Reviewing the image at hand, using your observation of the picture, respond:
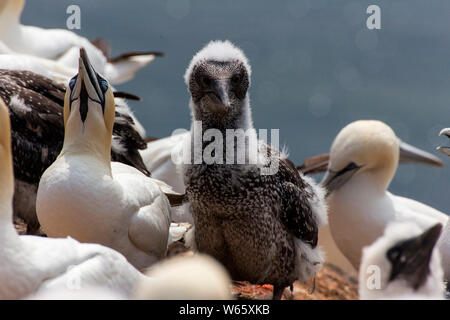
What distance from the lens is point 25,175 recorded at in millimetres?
4508

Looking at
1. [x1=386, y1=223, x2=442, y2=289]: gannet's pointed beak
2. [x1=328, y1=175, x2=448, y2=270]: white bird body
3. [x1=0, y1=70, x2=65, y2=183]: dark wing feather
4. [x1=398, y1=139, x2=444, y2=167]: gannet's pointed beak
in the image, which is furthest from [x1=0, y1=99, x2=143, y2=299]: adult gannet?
[x1=398, y1=139, x2=444, y2=167]: gannet's pointed beak

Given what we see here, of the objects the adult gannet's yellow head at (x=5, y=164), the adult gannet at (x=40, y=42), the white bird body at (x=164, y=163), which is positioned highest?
the adult gannet at (x=40, y=42)

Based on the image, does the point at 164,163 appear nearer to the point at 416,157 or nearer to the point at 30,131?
the point at 30,131

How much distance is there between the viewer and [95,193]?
3.58 meters

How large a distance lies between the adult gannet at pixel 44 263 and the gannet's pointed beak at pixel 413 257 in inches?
42.5

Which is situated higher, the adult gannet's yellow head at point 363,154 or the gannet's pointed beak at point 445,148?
the gannet's pointed beak at point 445,148

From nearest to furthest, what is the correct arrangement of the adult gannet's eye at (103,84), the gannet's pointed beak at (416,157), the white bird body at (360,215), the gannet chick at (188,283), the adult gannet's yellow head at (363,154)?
the gannet chick at (188,283) → the adult gannet's eye at (103,84) → the white bird body at (360,215) → the adult gannet's yellow head at (363,154) → the gannet's pointed beak at (416,157)

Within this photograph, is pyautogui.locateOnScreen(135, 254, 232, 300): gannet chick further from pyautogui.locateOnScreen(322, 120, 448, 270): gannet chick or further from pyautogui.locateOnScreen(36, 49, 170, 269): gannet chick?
pyautogui.locateOnScreen(322, 120, 448, 270): gannet chick

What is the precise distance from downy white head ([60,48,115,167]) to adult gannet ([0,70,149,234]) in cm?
77

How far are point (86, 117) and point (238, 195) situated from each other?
36.2 inches

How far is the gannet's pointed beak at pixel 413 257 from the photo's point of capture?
2684mm

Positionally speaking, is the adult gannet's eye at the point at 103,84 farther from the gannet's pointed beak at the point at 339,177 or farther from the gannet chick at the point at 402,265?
the gannet's pointed beak at the point at 339,177

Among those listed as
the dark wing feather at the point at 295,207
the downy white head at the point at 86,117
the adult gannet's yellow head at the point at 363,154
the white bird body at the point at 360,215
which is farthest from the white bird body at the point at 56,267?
the adult gannet's yellow head at the point at 363,154

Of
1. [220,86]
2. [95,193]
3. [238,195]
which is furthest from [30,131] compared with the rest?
[238,195]
